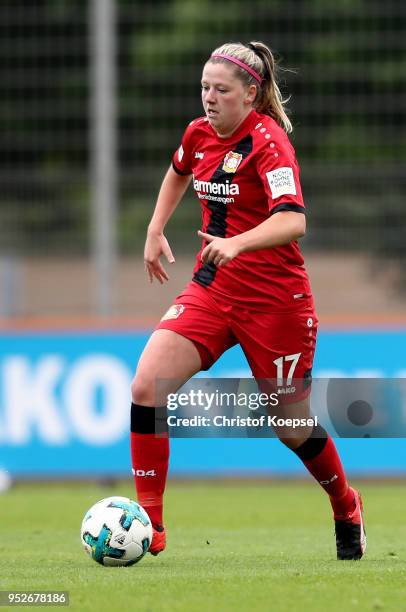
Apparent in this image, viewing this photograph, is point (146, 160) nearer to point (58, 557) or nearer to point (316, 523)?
point (316, 523)

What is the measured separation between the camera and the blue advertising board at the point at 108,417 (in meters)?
11.4

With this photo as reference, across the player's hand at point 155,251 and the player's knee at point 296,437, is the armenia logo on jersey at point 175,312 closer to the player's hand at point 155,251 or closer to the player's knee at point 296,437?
the player's hand at point 155,251

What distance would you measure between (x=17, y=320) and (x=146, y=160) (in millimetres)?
1959

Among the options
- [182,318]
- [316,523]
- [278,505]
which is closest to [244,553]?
[182,318]

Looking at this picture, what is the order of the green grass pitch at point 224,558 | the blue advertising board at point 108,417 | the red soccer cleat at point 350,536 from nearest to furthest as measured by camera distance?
the green grass pitch at point 224,558 < the red soccer cleat at point 350,536 < the blue advertising board at point 108,417

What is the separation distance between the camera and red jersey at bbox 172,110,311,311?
6020 mm

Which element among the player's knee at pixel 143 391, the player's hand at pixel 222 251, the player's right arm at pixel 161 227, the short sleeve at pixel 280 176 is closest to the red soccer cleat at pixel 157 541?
the player's knee at pixel 143 391

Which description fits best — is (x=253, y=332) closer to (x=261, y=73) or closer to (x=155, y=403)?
(x=155, y=403)

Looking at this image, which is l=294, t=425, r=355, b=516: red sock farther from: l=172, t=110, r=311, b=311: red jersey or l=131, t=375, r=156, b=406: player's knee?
l=131, t=375, r=156, b=406: player's knee

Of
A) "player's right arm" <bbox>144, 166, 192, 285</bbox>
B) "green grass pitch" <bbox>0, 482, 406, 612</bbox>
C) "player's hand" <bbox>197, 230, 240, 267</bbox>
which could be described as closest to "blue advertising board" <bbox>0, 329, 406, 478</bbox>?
"green grass pitch" <bbox>0, 482, 406, 612</bbox>

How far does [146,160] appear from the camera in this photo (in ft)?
42.6

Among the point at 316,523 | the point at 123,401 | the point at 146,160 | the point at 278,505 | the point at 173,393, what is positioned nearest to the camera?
the point at 173,393

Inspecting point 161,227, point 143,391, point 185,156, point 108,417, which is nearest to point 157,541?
point 143,391

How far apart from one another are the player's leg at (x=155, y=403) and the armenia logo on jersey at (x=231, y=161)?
76cm
